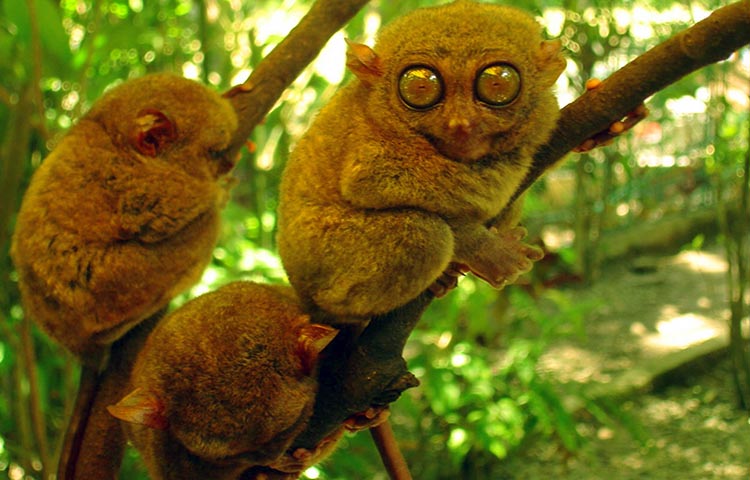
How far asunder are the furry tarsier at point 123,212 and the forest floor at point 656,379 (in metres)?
2.32

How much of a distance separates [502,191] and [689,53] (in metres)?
0.51

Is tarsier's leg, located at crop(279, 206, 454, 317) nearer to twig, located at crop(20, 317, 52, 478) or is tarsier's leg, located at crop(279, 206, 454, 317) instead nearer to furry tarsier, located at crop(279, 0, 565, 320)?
furry tarsier, located at crop(279, 0, 565, 320)

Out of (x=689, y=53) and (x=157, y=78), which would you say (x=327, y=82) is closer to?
(x=157, y=78)

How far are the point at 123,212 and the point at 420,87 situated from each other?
3.66 ft

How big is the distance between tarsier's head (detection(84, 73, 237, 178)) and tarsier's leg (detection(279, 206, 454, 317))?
748 millimetres

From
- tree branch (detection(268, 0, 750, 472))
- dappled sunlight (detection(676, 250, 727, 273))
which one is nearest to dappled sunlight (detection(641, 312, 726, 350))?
dappled sunlight (detection(676, 250, 727, 273))

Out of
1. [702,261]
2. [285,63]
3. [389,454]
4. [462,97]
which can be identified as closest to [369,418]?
[389,454]

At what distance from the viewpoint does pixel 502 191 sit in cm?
175

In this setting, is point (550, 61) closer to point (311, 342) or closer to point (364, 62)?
point (364, 62)

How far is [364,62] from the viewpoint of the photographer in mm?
1704

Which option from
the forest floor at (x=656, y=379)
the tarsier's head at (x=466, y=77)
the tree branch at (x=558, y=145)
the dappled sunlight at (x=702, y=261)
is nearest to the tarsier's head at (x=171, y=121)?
the tarsier's head at (x=466, y=77)

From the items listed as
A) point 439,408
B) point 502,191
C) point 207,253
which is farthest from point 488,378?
point 502,191

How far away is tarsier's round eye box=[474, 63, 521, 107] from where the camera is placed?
1.59m

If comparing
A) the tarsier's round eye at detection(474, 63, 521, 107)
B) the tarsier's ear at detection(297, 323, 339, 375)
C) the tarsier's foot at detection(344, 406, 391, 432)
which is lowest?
the tarsier's foot at detection(344, 406, 391, 432)
